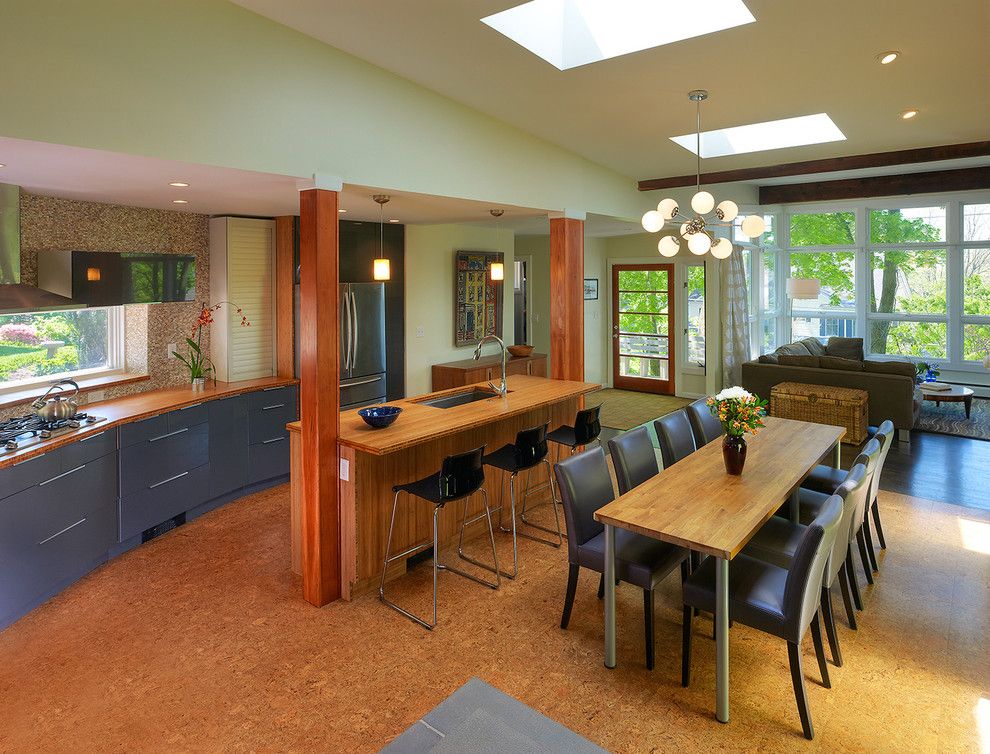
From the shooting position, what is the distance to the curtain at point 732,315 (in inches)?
349

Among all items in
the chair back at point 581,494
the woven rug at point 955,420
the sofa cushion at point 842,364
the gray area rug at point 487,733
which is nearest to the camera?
the gray area rug at point 487,733

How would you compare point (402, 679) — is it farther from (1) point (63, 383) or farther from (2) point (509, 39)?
(2) point (509, 39)

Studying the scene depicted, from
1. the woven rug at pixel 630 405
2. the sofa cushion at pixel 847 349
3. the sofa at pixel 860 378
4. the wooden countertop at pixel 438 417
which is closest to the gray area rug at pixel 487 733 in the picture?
the wooden countertop at pixel 438 417

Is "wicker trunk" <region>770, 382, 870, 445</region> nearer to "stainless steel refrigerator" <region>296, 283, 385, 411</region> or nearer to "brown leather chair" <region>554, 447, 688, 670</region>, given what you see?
"brown leather chair" <region>554, 447, 688, 670</region>

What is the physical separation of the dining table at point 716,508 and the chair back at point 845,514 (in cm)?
27

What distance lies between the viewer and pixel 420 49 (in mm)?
3393

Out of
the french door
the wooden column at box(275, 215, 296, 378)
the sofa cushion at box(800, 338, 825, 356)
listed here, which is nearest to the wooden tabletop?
the wooden column at box(275, 215, 296, 378)

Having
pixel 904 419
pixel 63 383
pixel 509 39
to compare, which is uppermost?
pixel 509 39

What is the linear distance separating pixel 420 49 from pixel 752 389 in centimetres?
587

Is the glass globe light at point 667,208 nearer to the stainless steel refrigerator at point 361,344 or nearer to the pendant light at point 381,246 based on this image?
the pendant light at point 381,246

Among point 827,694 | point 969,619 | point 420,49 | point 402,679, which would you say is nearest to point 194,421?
point 402,679

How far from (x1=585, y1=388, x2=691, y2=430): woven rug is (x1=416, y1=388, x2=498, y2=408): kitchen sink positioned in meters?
3.15

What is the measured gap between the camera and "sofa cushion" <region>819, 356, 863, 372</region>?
22.5 ft

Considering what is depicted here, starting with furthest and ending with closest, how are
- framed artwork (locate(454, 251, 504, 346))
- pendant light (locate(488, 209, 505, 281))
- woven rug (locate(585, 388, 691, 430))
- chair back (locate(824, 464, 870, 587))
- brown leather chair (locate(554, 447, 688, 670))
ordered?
1. woven rug (locate(585, 388, 691, 430))
2. framed artwork (locate(454, 251, 504, 346))
3. pendant light (locate(488, 209, 505, 281))
4. brown leather chair (locate(554, 447, 688, 670))
5. chair back (locate(824, 464, 870, 587))
